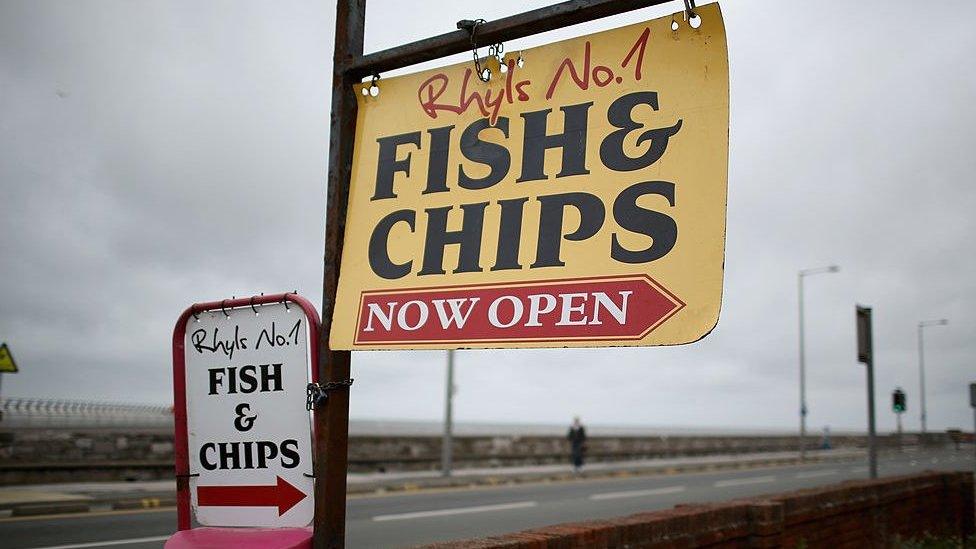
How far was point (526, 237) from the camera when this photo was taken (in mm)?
3010

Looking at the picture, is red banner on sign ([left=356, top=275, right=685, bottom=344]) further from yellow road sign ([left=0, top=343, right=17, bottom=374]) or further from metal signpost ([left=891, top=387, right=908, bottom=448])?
metal signpost ([left=891, top=387, right=908, bottom=448])

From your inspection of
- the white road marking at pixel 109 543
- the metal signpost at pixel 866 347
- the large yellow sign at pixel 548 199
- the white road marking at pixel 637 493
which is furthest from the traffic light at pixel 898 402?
the large yellow sign at pixel 548 199

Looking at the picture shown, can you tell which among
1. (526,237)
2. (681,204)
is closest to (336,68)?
(526,237)

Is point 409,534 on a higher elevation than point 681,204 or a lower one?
lower

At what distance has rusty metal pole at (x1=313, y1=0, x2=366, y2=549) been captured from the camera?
3.13 metres

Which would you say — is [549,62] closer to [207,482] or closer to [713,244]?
[713,244]

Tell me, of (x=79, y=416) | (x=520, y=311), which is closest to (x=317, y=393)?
(x=520, y=311)

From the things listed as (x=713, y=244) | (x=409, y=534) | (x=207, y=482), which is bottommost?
(x=409, y=534)

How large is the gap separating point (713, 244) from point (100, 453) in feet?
65.7

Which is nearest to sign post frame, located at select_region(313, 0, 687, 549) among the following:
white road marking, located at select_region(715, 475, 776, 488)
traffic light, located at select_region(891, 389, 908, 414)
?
white road marking, located at select_region(715, 475, 776, 488)

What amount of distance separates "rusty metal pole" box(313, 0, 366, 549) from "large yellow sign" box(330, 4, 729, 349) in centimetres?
5

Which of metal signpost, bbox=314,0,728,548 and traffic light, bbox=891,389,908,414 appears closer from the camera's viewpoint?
metal signpost, bbox=314,0,728,548

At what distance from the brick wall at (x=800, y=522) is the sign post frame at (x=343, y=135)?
0.67 m

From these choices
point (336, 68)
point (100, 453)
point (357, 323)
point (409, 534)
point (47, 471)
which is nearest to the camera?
point (357, 323)
